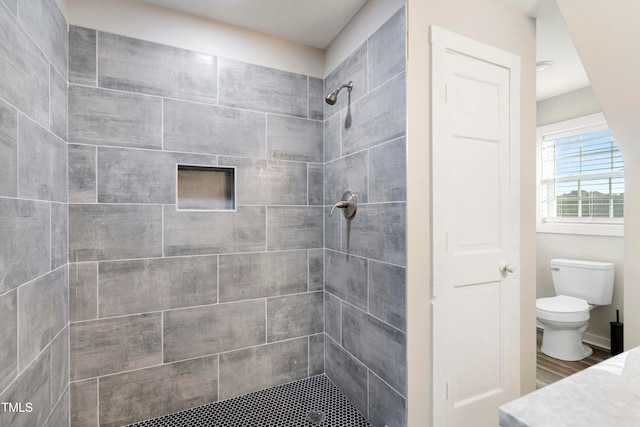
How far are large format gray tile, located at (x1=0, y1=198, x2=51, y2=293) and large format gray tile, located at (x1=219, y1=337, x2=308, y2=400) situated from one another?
1.08 m

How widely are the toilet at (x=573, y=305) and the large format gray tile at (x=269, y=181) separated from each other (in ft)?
7.30

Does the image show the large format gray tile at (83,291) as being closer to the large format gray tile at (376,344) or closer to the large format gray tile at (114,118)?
the large format gray tile at (114,118)

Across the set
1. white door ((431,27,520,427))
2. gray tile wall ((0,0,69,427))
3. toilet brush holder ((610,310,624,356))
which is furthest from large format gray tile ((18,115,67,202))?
toilet brush holder ((610,310,624,356))

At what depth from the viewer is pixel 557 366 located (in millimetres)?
2396

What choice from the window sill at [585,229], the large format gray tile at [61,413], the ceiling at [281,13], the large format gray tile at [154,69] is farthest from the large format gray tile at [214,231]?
the window sill at [585,229]

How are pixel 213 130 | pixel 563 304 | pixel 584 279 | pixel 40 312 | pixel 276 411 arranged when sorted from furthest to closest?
pixel 584 279, pixel 563 304, pixel 213 130, pixel 276 411, pixel 40 312

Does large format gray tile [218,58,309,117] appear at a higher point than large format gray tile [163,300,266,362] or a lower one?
higher

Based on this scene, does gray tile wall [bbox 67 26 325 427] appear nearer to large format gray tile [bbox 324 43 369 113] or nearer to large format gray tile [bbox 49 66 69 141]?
large format gray tile [bbox 49 66 69 141]

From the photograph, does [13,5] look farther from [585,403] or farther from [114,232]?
[585,403]

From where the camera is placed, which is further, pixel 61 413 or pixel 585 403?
pixel 61 413

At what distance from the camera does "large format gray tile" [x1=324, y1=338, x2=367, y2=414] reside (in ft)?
5.65

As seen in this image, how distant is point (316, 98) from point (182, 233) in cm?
127

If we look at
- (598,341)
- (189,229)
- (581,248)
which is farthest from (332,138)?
(598,341)

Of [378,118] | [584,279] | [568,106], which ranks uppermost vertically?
[568,106]
